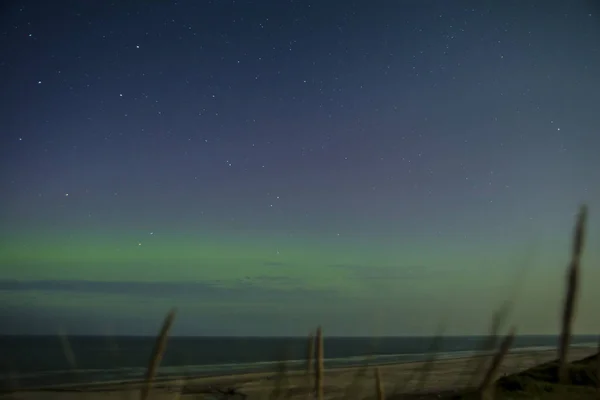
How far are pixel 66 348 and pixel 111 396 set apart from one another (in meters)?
14.2

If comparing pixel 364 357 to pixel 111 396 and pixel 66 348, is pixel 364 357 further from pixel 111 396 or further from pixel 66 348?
pixel 111 396

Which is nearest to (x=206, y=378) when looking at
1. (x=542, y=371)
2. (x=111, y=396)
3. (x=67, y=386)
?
(x=67, y=386)

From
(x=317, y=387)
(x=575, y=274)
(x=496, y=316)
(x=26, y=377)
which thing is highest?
(x=575, y=274)

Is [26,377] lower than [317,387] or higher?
lower

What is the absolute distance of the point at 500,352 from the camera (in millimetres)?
1661

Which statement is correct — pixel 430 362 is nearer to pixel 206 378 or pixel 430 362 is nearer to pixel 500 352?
pixel 500 352

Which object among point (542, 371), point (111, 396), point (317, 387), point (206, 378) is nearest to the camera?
point (317, 387)

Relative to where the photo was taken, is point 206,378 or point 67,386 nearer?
point 67,386

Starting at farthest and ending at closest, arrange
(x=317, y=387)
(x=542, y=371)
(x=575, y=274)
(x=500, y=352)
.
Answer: (x=542, y=371)
(x=317, y=387)
(x=500, y=352)
(x=575, y=274)

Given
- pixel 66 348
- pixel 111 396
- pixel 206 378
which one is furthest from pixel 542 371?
pixel 206 378

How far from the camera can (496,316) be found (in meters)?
1.67

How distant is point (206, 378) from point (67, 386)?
201 inches

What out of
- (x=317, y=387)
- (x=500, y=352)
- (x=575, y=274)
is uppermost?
(x=575, y=274)

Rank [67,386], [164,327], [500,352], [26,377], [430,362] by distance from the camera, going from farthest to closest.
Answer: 1. [26,377]
2. [67,386]
3. [430,362]
4. [164,327]
5. [500,352]
